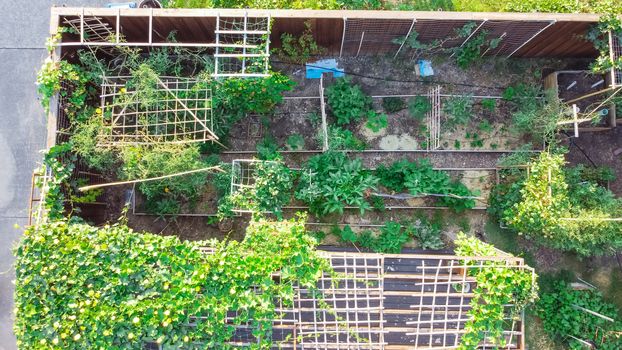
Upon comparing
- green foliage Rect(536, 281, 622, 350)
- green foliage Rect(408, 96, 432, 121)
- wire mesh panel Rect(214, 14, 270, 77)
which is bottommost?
green foliage Rect(536, 281, 622, 350)

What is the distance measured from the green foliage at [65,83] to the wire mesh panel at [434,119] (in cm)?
567

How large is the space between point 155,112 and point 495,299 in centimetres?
551

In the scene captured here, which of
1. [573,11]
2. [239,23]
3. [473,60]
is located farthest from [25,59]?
[573,11]

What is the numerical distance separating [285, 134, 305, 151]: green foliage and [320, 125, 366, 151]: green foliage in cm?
51

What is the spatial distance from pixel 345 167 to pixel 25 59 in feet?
20.1

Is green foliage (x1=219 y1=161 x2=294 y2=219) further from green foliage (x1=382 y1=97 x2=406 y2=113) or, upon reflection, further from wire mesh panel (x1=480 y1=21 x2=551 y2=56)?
wire mesh panel (x1=480 y1=21 x2=551 y2=56)

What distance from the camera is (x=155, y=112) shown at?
6527 mm

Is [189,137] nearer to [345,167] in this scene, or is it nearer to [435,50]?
[345,167]

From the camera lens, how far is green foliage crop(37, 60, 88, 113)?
6.32m

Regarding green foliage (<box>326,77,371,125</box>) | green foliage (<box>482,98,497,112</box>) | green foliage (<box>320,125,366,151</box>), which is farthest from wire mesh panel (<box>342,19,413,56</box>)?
green foliage (<box>482,98,497,112</box>)

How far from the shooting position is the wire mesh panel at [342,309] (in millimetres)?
5867

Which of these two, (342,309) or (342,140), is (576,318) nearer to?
(342,309)

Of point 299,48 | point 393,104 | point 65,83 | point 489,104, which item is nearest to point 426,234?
point 393,104

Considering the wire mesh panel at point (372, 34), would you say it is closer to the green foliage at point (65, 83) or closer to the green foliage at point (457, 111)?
the green foliage at point (457, 111)
